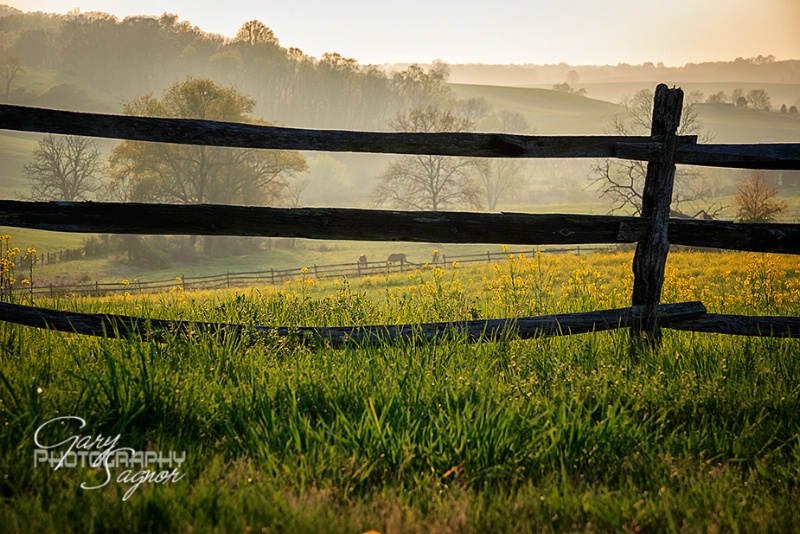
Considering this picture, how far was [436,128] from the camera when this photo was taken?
50.8 m

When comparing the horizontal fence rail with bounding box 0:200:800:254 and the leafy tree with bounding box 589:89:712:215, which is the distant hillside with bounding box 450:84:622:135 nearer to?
the leafy tree with bounding box 589:89:712:215

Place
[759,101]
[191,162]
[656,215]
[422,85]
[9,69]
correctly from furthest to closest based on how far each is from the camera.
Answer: [759,101] → [9,69] → [422,85] → [191,162] → [656,215]

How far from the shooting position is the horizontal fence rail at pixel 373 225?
491 cm

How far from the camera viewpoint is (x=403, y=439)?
3.19m

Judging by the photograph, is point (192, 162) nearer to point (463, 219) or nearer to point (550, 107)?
point (463, 219)

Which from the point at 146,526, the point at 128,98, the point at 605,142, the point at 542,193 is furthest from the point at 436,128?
the point at 128,98

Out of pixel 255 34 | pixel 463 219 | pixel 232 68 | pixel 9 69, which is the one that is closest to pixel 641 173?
pixel 463 219

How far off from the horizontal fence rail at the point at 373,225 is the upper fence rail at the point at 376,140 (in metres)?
0.50

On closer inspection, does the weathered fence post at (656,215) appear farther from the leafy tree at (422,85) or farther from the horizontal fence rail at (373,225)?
the leafy tree at (422,85)

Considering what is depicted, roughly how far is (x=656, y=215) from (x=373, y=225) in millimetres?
2304

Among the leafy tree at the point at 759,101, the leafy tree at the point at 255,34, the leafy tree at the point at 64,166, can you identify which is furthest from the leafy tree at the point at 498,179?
the leafy tree at the point at 759,101

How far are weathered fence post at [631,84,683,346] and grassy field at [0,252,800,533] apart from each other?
0.48 metres

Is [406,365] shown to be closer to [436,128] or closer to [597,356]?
[597,356]

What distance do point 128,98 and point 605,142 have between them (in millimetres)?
106085
